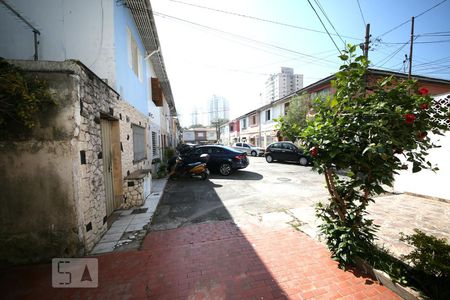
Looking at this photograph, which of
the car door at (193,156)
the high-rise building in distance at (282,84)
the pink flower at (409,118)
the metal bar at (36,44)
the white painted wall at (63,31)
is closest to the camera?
the pink flower at (409,118)

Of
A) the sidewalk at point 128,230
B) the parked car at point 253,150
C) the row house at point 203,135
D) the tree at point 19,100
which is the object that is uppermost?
the row house at point 203,135

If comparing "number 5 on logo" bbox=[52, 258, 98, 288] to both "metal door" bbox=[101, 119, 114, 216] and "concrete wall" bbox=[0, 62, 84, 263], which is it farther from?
"metal door" bbox=[101, 119, 114, 216]

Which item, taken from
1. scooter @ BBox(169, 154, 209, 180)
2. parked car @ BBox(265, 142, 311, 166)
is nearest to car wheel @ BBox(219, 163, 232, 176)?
scooter @ BBox(169, 154, 209, 180)

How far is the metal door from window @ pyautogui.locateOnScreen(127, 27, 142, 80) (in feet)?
8.99

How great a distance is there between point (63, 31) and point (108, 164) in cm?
358

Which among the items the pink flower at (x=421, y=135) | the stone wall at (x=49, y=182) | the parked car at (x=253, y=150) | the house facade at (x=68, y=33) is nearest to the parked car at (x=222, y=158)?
the house facade at (x=68, y=33)

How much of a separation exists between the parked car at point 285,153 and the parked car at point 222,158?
516 cm

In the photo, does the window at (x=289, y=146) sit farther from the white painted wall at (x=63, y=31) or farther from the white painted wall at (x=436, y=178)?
the white painted wall at (x=63, y=31)

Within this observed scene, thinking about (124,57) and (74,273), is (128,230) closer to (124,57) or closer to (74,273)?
(74,273)

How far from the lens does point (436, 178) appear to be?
5566 mm

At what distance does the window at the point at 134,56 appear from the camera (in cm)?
632

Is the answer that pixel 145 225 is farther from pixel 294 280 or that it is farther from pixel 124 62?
pixel 124 62

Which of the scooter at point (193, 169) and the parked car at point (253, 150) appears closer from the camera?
the scooter at point (193, 169)

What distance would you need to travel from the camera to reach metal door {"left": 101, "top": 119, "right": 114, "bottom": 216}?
462cm
